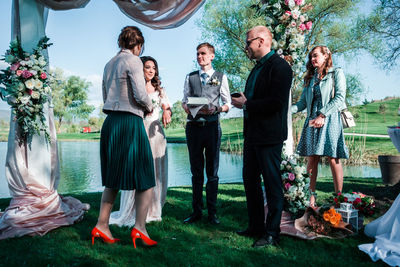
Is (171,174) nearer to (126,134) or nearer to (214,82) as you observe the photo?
(214,82)

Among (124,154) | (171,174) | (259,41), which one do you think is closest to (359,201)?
(259,41)

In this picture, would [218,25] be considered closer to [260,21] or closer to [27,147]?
[260,21]

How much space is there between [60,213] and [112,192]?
127 centimetres

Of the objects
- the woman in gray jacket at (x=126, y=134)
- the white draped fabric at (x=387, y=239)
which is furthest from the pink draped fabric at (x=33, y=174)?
the white draped fabric at (x=387, y=239)

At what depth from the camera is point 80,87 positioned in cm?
5156

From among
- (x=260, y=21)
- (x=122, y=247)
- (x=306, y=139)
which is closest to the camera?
(x=122, y=247)

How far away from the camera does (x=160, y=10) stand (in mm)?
4785

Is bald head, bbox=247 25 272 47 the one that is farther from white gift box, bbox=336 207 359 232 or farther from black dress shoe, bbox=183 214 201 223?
black dress shoe, bbox=183 214 201 223

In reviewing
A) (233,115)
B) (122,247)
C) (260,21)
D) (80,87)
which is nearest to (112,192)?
(122,247)

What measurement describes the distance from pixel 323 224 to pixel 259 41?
79.7 inches

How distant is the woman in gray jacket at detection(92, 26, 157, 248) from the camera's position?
9.59 ft

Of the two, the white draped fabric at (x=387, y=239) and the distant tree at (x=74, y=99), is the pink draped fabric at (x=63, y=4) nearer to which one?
the white draped fabric at (x=387, y=239)

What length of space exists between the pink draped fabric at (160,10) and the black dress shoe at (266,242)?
3405 millimetres

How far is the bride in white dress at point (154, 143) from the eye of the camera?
3.97 meters
